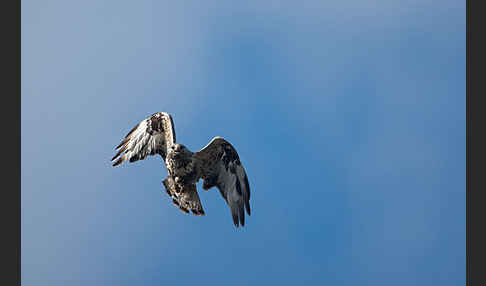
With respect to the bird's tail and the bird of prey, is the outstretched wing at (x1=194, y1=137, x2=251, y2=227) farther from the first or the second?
the bird's tail

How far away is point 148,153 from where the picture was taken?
1054cm

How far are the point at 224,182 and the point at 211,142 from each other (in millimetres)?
1254

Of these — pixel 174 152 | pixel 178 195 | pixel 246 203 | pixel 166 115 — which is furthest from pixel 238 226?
pixel 166 115

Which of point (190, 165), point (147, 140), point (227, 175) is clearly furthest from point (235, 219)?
point (147, 140)

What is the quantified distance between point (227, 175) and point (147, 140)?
2253 millimetres

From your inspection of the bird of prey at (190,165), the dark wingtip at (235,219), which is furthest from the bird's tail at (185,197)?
→ the dark wingtip at (235,219)

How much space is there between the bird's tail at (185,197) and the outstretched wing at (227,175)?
438 millimetres

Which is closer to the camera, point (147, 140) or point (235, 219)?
point (235, 219)

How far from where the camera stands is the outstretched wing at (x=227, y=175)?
401 inches

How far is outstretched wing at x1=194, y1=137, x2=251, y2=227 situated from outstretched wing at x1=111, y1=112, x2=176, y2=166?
110cm

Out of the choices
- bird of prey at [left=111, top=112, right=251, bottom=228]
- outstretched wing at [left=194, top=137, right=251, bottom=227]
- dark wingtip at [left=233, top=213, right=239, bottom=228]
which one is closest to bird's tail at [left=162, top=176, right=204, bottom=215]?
bird of prey at [left=111, top=112, right=251, bottom=228]

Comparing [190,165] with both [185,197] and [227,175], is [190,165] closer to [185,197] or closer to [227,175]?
[185,197]

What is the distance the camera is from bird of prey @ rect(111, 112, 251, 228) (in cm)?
988

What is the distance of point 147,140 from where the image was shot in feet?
34.8
